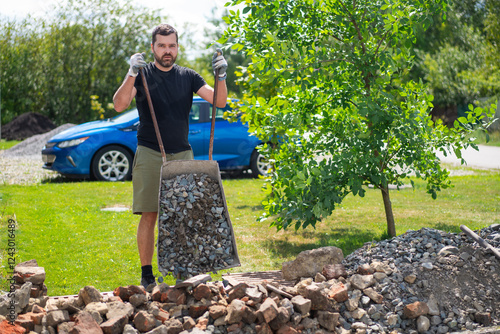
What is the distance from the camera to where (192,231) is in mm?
4188

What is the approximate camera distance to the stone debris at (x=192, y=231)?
13.3ft

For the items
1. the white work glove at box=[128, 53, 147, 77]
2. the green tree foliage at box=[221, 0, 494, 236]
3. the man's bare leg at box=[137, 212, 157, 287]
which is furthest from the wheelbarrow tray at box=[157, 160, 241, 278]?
the green tree foliage at box=[221, 0, 494, 236]

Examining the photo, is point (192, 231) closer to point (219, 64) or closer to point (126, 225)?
point (219, 64)

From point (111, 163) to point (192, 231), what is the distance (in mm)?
7110

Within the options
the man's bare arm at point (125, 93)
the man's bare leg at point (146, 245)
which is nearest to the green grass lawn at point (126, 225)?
the man's bare leg at point (146, 245)

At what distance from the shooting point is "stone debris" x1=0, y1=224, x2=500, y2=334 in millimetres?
3428

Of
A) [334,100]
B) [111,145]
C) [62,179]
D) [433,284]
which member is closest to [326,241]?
[334,100]

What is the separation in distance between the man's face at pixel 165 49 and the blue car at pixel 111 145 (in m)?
6.15

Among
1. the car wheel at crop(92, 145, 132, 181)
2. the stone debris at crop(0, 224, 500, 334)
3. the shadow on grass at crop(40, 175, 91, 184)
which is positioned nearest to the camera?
the stone debris at crop(0, 224, 500, 334)

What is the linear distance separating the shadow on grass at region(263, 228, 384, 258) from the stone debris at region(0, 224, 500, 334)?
4.47 feet

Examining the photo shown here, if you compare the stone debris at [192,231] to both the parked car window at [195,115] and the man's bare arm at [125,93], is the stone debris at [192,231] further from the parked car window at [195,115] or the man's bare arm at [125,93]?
the parked car window at [195,115]

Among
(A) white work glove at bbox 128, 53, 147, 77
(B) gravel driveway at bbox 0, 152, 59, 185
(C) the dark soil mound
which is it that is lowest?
(B) gravel driveway at bbox 0, 152, 59, 185

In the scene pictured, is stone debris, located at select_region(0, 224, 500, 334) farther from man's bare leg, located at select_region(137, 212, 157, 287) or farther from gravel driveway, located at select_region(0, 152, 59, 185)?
gravel driveway, located at select_region(0, 152, 59, 185)

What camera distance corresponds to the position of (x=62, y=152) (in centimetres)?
1071
